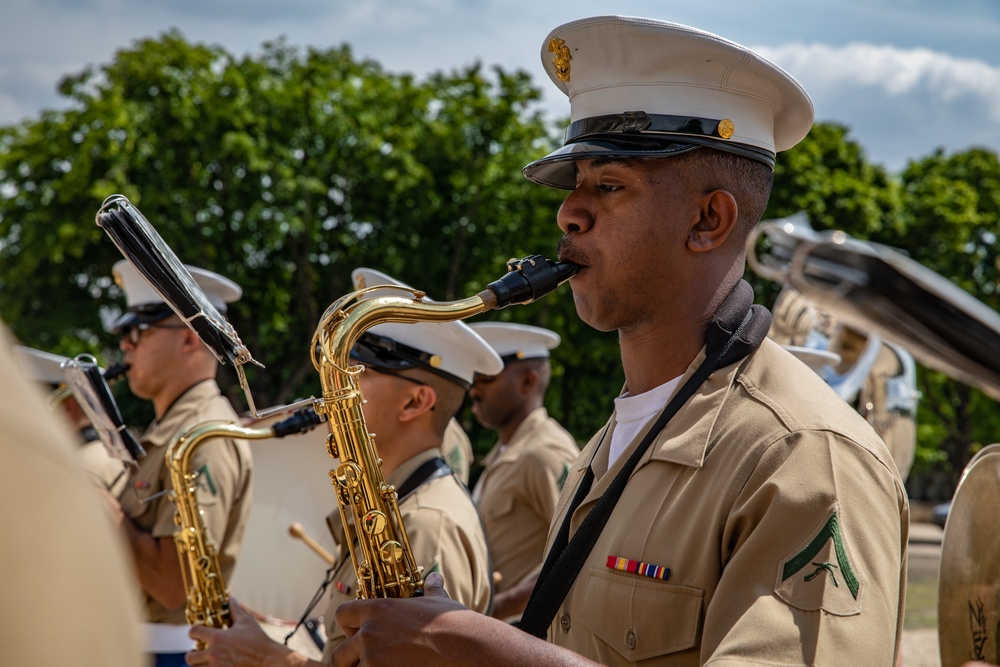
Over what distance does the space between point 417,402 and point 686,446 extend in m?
2.07

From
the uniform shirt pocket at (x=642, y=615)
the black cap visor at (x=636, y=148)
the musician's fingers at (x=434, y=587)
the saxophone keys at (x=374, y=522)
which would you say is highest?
the black cap visor at (x=636, y=148)

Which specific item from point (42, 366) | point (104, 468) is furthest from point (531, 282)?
point (42, 366)

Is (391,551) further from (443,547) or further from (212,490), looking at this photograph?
(212,490)

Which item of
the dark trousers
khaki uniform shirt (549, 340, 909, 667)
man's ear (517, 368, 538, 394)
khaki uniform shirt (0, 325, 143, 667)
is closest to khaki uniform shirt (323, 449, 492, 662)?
khaki uniform shirt (549, 340, 909, 667)

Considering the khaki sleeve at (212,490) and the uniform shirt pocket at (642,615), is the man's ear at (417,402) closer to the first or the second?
the khaki sleeve at (212,490)

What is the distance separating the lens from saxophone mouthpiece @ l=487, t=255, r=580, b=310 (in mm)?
2705

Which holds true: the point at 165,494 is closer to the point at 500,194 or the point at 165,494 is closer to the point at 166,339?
the point at 166,339

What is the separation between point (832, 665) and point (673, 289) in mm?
991

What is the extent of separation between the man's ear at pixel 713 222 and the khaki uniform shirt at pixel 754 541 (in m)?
0.28

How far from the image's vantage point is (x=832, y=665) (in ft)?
6.63

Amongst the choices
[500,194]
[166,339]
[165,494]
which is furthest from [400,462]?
[500,194]

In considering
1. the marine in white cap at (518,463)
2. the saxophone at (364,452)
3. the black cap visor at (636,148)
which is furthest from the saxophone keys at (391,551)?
the marine in white cap at (518,463)

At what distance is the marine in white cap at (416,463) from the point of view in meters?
3.70

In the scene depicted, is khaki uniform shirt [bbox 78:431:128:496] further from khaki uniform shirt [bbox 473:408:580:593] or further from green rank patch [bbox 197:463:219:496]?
khaki uniform shirt [bbox 473:408:580:593]
